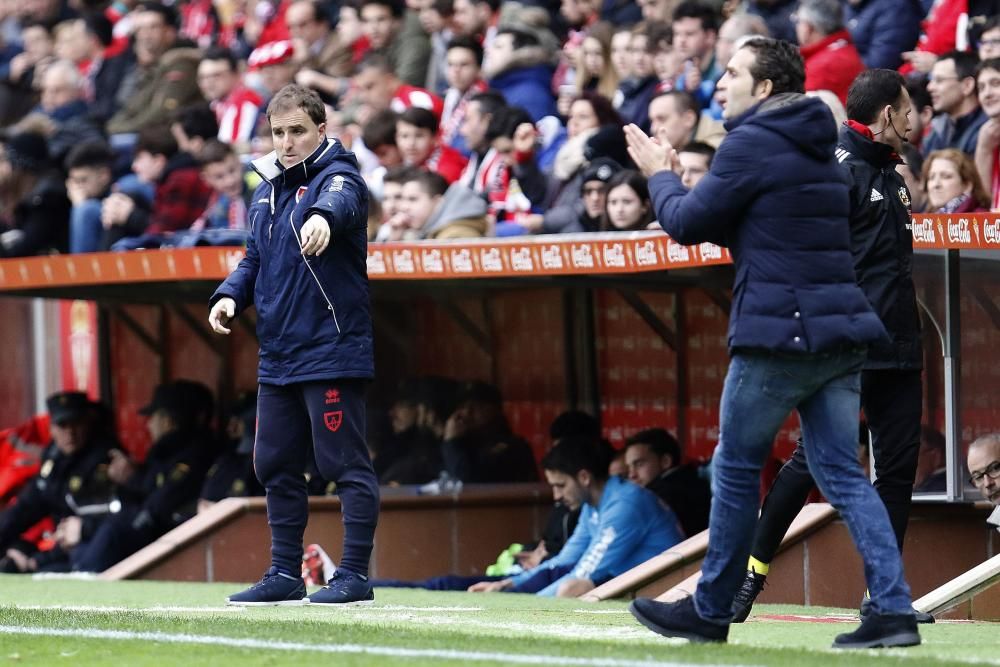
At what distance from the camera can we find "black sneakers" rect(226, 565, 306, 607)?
7680mm

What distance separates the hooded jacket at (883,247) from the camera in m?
6.95

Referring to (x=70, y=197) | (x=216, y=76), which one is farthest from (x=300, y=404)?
(x=216, y=76)

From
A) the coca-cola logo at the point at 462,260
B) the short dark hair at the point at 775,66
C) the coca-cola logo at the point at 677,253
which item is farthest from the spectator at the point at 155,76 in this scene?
the short dark hair at the point at 775,66

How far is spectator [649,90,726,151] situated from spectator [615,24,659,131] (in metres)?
1.05

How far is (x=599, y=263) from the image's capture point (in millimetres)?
9875

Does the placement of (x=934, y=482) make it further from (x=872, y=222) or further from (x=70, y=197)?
(x=70, y=197)

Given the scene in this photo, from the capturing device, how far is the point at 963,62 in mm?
10672

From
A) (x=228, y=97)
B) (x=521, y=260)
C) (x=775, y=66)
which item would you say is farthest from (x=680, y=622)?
(x=228, y=97)

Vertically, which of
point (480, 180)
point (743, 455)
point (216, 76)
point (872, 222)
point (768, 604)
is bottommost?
point (768, 604)

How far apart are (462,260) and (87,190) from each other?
15.1ft

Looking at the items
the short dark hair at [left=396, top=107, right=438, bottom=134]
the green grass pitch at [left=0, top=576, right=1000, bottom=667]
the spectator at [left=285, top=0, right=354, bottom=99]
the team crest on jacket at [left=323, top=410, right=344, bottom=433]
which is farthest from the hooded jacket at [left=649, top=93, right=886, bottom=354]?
the spectator at [left=285, top=0, right=354, bottom=99]

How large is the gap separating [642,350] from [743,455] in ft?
20.2

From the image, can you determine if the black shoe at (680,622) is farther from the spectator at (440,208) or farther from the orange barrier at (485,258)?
the spectator at (440,208)

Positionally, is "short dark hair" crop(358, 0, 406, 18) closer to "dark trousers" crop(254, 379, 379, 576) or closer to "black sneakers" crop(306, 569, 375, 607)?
"dark trousers" crop(254, 379, 379, 576)
